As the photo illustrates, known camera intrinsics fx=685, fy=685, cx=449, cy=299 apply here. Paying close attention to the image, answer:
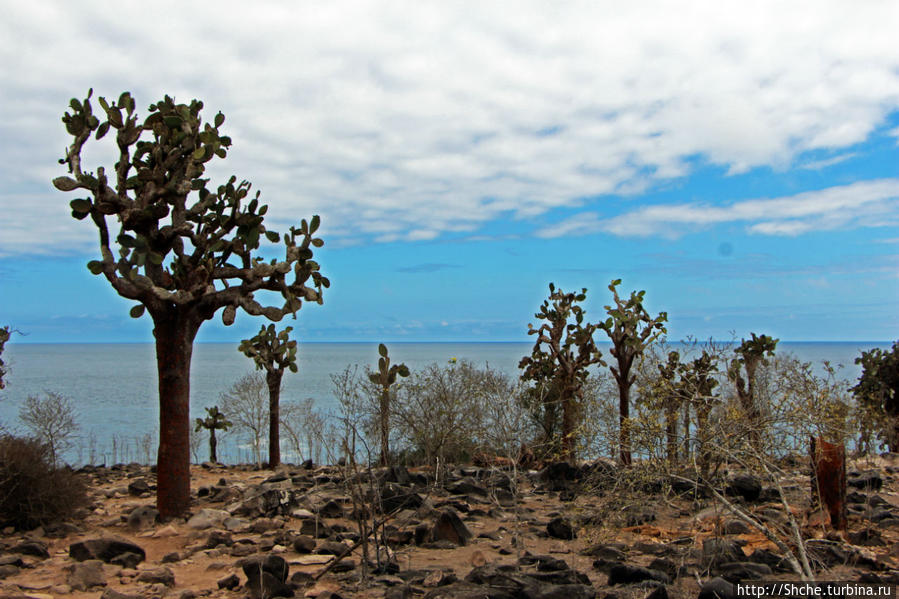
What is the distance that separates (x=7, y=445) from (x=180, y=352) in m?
2.59

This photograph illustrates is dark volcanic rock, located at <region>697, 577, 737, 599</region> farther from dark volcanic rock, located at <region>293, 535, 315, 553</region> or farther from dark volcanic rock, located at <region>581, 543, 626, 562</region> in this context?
dark volcanic rock, located at <region>293, 535, 315, 553</region>

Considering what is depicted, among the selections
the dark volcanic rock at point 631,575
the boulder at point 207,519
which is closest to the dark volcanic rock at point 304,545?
the boulder at point 207,519

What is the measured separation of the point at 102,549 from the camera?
317 inches

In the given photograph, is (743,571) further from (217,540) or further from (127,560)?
(127,560)

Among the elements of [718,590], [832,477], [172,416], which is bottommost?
[718,590]

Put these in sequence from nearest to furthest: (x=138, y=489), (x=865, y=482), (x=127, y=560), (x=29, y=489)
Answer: (x=127, y=560), (x=29, y=489), (x=138, y=489), (x=865, y=482)

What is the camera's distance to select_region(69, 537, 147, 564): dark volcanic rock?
315 inches

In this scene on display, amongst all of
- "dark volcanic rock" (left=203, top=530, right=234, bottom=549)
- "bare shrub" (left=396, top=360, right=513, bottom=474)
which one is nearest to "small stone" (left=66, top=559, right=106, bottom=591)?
"dark volcanic rock" (left=203, top=530, right=234, bottom=549)

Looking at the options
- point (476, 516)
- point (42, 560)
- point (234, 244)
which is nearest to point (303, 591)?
point (42, 560)

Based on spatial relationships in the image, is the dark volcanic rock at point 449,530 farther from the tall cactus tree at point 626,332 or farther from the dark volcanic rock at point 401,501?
the tall cactus tree at point 626,332

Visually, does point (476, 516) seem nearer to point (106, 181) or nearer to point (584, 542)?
point (584, 542)

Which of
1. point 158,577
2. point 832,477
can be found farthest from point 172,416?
point 832,477

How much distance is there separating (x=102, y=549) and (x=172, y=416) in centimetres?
271

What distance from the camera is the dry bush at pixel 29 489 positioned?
30.8 ft
